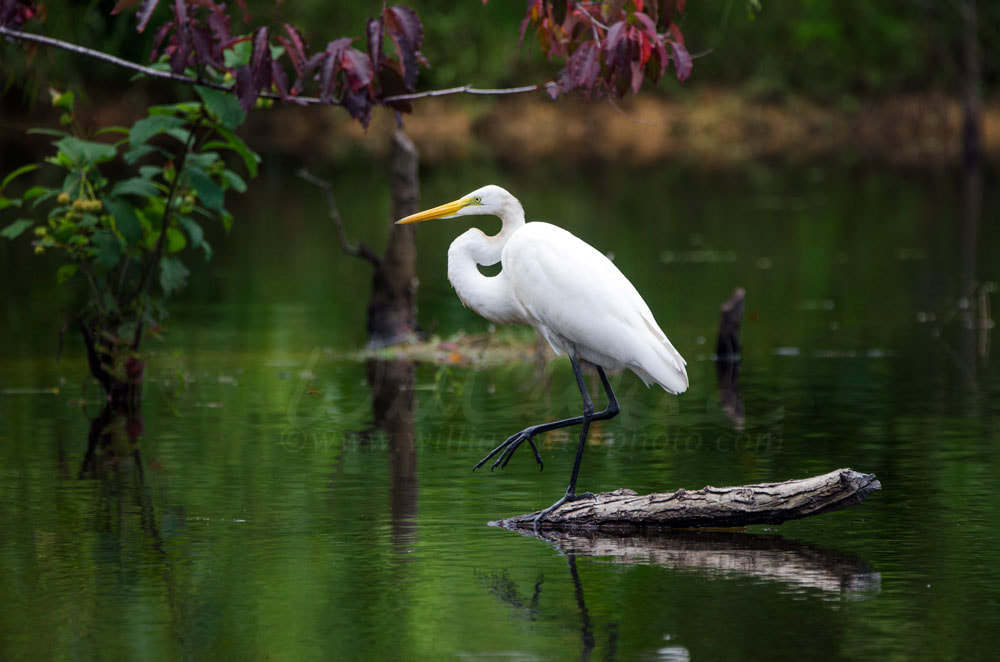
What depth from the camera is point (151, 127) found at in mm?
10453

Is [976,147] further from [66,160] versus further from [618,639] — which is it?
[618,639]

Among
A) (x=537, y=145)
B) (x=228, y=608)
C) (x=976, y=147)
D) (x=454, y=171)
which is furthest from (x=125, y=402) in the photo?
(x=537, y=145)

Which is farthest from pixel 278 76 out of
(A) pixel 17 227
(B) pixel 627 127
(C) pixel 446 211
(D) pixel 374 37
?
(B) pixel 627 127

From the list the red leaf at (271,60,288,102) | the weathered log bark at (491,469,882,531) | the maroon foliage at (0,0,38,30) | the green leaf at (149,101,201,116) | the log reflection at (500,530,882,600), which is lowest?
the log reflection at (500,530,882,600)

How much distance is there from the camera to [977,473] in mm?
9484

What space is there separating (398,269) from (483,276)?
6.09 m

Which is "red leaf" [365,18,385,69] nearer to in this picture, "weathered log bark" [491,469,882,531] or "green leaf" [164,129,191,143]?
"green leaf" [164,129,191,143]

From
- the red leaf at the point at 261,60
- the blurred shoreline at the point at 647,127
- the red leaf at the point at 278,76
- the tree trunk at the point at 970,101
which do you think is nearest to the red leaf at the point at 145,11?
the red leaf at the point at 261,60

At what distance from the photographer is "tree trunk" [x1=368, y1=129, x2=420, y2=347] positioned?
47.6ft

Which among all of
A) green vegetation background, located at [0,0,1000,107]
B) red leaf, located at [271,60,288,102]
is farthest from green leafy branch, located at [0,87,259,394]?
green vegetation background, located at [0,0,1000,107]

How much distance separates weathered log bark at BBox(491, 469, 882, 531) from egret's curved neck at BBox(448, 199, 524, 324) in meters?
1.14

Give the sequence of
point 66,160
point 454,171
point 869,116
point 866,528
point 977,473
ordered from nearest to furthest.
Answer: point 866,528 → point 977,473 → point 66,160 → point 454,171 → point 869,116

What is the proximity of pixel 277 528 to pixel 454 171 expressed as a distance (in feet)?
107

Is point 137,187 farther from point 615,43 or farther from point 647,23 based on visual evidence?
point 647,23
